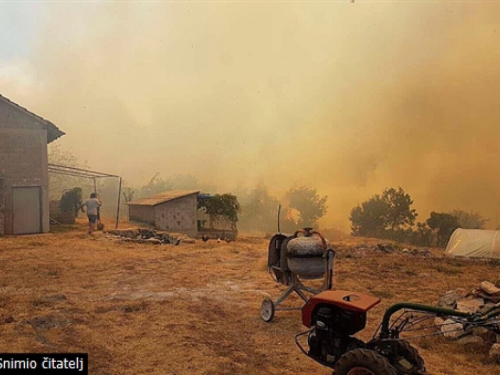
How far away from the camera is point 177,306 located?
339 inches

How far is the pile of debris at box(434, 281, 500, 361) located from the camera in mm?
6562

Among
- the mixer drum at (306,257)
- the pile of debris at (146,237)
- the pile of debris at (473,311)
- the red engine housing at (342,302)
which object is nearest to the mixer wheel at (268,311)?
the mixer drum at (306,257)

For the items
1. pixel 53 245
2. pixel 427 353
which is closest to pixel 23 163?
pixel 53 245

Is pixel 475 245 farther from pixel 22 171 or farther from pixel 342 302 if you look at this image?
pixel 22 171

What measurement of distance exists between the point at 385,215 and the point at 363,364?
118 feet

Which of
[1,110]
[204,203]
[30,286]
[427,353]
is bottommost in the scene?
[427,353]

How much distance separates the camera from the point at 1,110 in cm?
1997

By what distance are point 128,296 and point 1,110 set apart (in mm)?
15553

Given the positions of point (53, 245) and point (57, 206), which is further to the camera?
point (57, 206)

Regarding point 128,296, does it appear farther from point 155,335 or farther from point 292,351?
point 292,351

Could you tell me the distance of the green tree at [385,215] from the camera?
3741cm

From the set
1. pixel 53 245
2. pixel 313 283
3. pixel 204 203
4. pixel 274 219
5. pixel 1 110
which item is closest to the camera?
pixel 313 283

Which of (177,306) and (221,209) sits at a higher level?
(221,209)

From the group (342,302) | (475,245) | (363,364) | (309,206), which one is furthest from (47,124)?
(309,206)
